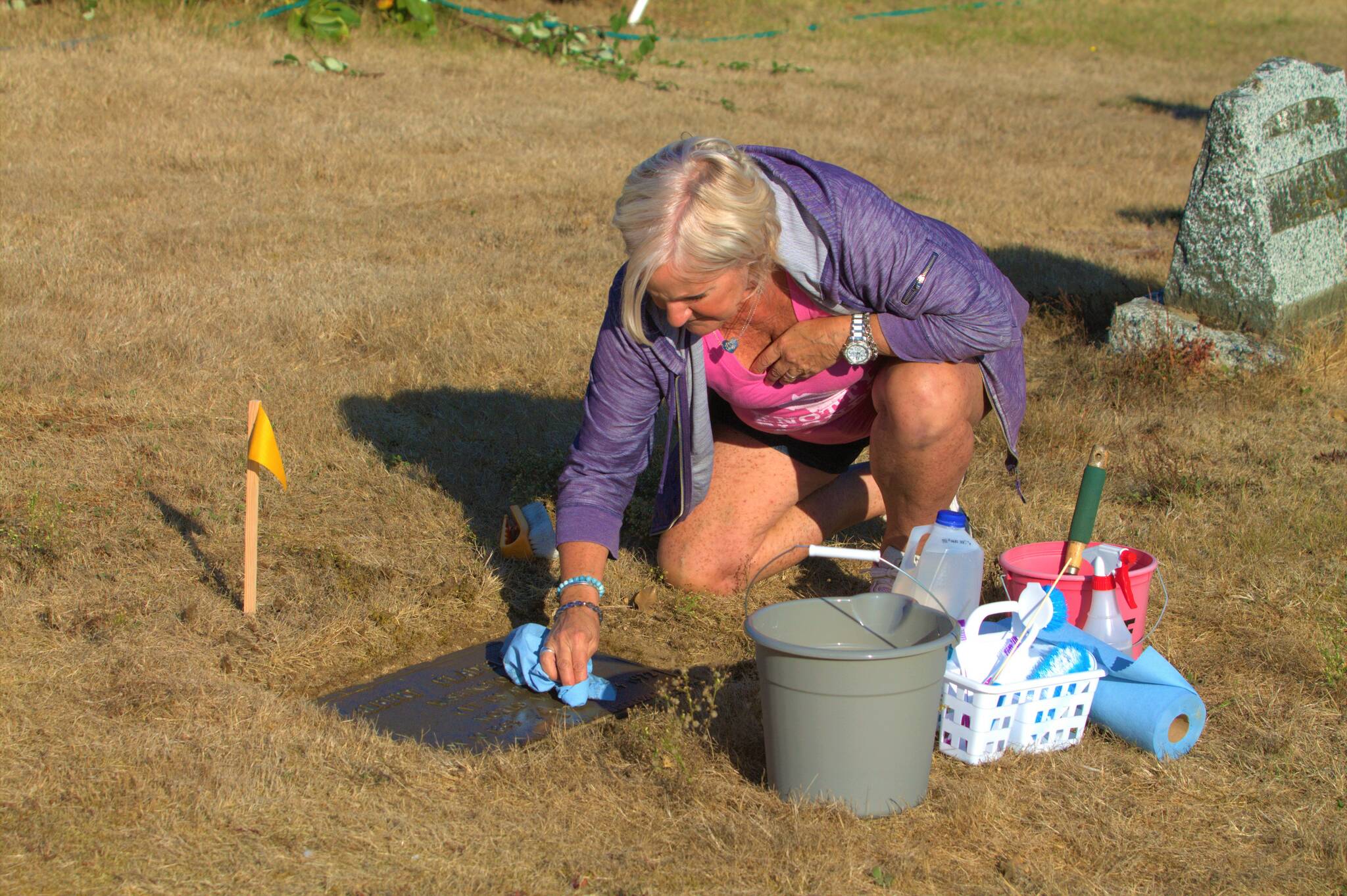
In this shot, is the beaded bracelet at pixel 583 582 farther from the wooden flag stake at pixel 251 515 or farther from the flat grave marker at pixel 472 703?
the wooden flag stake at pixel 251 515

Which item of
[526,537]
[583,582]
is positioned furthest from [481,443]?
[583,582]

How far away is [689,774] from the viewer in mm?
2662

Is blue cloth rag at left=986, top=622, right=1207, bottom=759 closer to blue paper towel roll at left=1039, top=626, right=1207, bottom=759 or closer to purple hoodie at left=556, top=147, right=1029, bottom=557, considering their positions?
blue paper towel roll at left=1039, top=626, right=1207, bottom=759

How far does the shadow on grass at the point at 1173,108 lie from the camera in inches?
541

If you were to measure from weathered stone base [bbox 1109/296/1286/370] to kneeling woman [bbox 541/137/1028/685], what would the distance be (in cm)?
238

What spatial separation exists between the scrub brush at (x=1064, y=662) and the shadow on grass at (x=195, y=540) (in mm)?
2132

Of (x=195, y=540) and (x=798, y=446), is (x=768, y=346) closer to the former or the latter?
(x=798, y=446)

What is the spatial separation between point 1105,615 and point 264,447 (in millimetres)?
2111

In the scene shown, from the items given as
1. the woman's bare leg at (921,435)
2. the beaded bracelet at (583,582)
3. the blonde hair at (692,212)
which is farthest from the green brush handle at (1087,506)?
the beaded bracelet at (583,582)

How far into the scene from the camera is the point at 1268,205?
5680 mm

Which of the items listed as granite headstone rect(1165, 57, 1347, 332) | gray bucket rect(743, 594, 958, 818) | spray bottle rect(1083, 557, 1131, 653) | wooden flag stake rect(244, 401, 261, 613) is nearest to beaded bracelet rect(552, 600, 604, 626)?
gray bucket rect(743, 594, 958, 818)

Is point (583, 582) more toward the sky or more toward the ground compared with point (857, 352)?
more toward the ground

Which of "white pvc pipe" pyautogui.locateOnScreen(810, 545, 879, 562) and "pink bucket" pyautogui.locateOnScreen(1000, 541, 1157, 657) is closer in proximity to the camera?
"white pvc pipe" pyautogui.locateOnScreen(810, 545, 879, 562)

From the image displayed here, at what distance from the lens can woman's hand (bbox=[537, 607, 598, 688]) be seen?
2.79m
